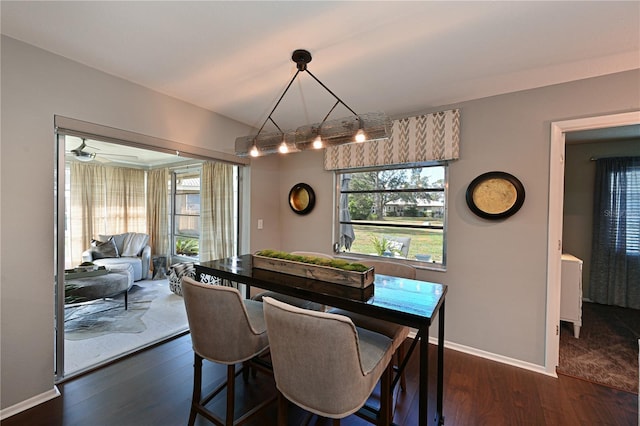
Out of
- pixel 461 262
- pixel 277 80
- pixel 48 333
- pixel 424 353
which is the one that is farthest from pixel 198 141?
pixel 461 262

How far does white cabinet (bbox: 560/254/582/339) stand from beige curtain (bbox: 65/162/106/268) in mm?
5958

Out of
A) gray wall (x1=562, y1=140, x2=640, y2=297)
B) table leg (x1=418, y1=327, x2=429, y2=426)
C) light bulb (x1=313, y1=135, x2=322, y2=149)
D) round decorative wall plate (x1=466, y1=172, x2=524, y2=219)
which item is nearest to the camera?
table leg (x1=418, y1=327, x2=429, y2=426)

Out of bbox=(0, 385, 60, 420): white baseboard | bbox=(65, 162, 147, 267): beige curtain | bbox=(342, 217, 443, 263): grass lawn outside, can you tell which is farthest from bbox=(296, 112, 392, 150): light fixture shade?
bbox=(65, 162, 147, 267): beige curtain

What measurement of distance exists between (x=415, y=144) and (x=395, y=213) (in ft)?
2.70

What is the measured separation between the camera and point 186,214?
465cm

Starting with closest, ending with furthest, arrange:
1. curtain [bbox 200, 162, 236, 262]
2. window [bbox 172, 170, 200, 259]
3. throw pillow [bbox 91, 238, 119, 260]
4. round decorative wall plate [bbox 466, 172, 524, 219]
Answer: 1. round decorative wall plate [bbox 466, 172, 524, 219]
2. curtain [bbox 200, 162, 236, 262]
3. throw pillow [bbox 91, 238, 119, 260]
4. window [bbox 172, 170, 200, 259]

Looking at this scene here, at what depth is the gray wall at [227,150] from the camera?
5.76ft

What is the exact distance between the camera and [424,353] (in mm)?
1245

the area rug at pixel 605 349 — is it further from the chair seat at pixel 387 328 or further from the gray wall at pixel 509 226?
the chair seat at pixel 387 328

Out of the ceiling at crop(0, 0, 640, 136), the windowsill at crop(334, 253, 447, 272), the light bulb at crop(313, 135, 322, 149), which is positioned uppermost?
the ceiling at crop(0, 0, 640, 136)

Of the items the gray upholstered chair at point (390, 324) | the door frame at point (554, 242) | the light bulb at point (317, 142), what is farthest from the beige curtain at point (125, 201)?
the door frame at point (554, 242)

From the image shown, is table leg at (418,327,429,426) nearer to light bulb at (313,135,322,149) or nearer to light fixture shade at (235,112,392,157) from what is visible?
light fixture shade at (235,112,392,157)

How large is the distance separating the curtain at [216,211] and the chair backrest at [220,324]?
2194 mm

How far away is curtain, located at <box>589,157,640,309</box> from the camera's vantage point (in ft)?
11.8
